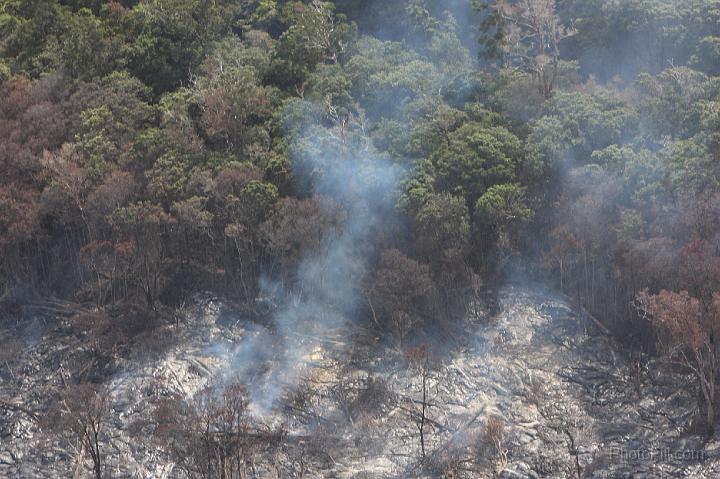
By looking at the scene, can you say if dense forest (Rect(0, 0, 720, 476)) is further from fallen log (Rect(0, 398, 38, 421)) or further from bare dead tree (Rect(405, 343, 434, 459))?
fallen log (Rect(0, 398, 38, 421))

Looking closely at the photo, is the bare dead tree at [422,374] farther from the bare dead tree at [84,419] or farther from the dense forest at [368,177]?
the bare dead tree at [84,419]

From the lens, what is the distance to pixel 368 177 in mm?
40438

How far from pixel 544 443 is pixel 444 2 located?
85.3 feet

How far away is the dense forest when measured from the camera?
37.9 m

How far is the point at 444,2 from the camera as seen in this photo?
5247 cm

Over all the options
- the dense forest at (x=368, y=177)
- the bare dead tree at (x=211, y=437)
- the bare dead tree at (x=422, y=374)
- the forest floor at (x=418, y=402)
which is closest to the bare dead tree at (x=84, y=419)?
the forest floor at (x=418, y=402)

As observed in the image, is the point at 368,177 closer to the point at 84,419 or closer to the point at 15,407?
the point at 84,419

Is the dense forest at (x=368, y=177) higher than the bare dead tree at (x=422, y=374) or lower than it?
higher

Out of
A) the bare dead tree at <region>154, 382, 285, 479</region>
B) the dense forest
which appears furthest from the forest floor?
the dense forest

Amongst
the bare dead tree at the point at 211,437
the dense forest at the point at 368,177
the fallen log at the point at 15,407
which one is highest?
the dense forest at the point at 368,177

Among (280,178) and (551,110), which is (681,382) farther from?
(280,178)

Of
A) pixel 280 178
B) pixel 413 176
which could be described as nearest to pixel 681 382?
pixel 413 176

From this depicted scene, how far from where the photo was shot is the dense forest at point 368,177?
124 feet

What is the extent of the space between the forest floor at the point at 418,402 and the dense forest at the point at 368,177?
1.04 metres
